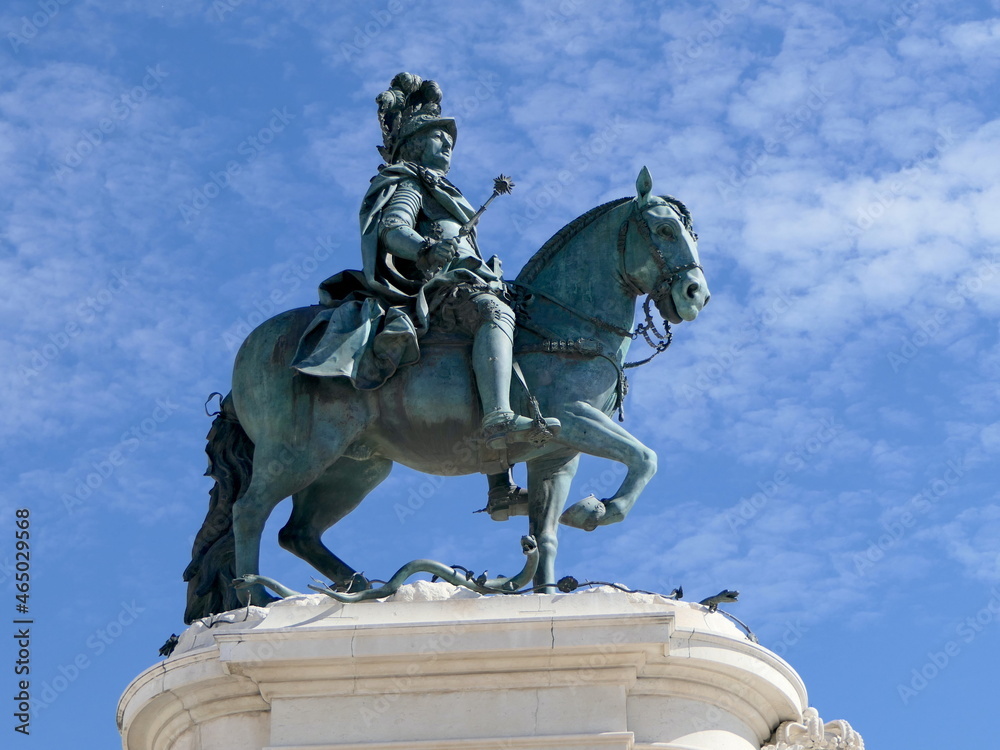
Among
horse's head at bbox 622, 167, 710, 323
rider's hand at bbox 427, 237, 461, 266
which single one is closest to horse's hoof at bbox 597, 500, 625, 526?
horse's head at bbox 622, 167, 710, 323

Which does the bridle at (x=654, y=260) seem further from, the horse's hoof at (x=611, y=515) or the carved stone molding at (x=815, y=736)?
the carved stone molding at (x=815, y=736)

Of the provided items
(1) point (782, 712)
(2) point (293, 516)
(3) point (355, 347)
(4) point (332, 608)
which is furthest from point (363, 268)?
(1) point (782, 712)

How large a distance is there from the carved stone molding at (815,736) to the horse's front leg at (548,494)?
2.25 meters

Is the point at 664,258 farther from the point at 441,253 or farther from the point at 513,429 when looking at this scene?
the point at 513,429

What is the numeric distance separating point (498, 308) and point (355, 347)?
3.98 feet

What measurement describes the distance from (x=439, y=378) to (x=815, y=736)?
13.6ft

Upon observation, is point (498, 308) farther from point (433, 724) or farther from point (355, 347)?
point (433, 724)

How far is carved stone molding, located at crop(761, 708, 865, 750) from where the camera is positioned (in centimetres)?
1647

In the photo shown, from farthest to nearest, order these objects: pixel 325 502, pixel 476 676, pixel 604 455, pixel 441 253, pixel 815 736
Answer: pixel 325 502
pixel 441 253
pixel 604 455
pixel 815 736
pixel 476 676

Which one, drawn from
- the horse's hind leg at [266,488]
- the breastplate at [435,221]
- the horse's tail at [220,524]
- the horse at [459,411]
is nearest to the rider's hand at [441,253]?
the breastplate at [435,221]

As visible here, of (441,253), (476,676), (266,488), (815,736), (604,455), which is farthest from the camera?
(441,253)

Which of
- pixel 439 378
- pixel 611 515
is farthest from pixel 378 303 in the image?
pixel 611 515

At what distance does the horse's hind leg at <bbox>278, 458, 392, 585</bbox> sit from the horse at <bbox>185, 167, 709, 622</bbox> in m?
0.01

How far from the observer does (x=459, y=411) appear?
57.1 ft
